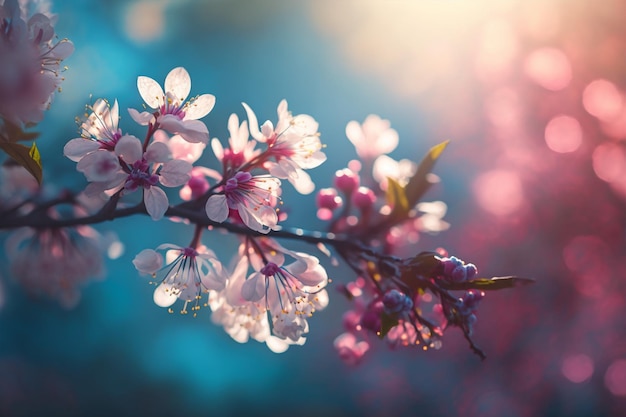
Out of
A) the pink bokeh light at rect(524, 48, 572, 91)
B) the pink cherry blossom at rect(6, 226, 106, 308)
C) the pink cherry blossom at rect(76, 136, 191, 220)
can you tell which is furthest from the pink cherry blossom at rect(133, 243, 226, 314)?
the pink bokeh light at rect(524, 48, 572, 91)

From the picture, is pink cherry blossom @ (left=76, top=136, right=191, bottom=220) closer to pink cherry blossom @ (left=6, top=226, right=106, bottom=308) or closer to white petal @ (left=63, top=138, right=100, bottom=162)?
white petal @ (left=63, top=138, right=100, bottom=162)

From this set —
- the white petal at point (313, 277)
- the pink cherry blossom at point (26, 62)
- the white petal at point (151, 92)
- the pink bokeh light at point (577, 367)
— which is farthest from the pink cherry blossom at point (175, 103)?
the pink bokeh light at point (577, 367)

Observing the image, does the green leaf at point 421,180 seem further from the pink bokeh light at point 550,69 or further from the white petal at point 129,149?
the pink bokeh light at point 550,69

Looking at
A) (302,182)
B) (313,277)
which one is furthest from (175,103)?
(313,277)

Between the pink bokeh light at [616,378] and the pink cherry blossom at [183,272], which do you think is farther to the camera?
the pink bokeh light at [616,378]

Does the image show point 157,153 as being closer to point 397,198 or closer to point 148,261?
point 148,261
